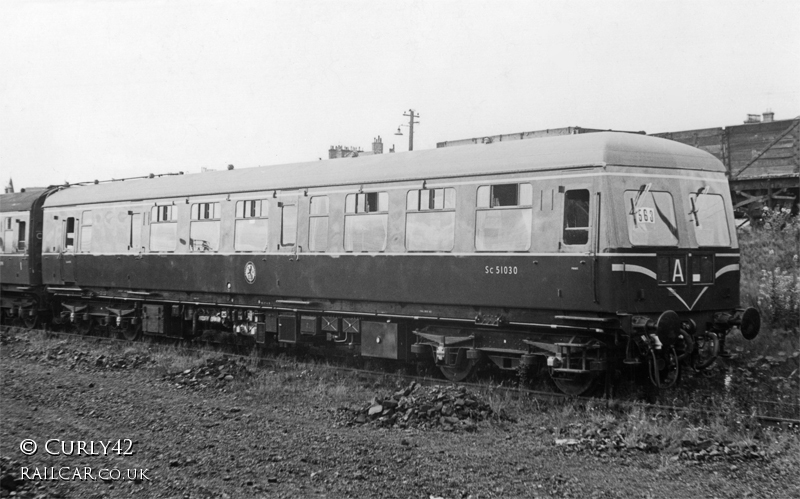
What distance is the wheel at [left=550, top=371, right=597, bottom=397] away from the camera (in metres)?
10.7

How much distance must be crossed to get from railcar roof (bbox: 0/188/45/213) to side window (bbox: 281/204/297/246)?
9.82 meters

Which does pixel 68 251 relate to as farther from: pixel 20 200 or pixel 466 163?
pixel 466 163

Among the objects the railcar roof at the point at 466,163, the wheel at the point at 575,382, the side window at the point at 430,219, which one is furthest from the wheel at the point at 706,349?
the side window at the point at 430,219

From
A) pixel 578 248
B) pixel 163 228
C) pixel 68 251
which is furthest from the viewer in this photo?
pixel 68 251

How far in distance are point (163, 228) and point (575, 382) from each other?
A: 988 cm

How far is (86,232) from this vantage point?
1942cm

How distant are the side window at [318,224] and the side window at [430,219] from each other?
1915 millimetres

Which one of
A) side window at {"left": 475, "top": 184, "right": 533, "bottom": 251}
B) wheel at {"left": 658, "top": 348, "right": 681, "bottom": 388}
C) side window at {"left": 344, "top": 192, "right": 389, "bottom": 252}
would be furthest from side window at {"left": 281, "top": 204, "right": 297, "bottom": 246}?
wheel at {"left": 658, "top": 348, "right": 681, "bottom": 388}

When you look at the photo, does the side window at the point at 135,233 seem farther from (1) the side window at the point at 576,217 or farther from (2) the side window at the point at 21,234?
(1) the side window at the point at 576,217

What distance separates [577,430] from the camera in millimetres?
8695

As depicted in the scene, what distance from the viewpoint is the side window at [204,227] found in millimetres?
15902

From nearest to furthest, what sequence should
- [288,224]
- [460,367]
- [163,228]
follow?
[460,367]
[288,224]
[163,228]

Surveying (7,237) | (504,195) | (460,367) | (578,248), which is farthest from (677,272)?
(7,237)

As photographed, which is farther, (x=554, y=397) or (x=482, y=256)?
(x=482, y=256)
